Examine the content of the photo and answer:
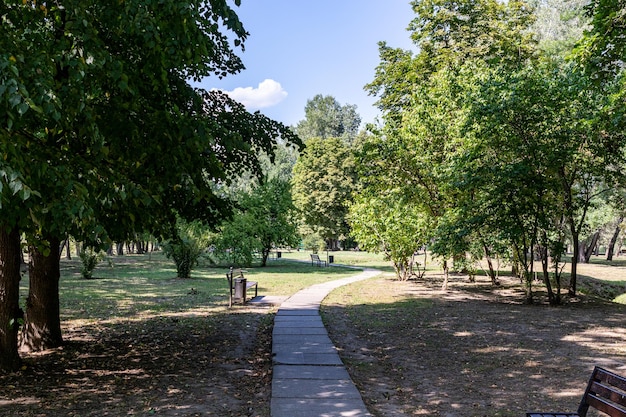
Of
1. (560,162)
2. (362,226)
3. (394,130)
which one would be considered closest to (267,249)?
(362,226)

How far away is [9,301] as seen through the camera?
6152 mm

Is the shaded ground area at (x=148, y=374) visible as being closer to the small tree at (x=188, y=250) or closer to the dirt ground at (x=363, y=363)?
the dirt ground at (x=363, y=363)

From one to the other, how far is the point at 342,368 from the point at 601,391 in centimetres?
349

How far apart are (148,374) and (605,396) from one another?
553 centimetres

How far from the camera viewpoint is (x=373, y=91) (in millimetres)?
26188

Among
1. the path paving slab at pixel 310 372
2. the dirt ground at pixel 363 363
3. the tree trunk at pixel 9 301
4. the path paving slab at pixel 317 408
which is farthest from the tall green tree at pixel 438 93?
the tree trunk at pixel 9 301

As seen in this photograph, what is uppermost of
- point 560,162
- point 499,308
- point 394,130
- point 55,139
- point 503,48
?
point 503,48

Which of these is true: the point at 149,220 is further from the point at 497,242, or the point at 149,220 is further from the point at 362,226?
the point at 362,226

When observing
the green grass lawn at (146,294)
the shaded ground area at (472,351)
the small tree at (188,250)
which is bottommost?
the shaded ground area at (472,351)

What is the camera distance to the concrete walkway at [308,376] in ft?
15.7

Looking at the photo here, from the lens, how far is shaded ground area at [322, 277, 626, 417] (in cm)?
544

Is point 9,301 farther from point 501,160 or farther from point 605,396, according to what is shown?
point 501,160

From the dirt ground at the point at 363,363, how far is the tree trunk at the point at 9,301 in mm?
389

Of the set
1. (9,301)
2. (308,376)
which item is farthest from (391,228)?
(9,301)
